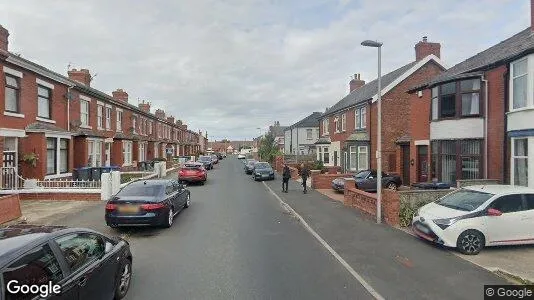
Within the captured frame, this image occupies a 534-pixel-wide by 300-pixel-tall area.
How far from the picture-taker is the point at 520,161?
12867mm

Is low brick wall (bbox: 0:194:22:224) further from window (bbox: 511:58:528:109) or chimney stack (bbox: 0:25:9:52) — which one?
window (bbox: 511:58:528:109)

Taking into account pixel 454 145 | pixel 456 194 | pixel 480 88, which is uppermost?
pixel 480 88

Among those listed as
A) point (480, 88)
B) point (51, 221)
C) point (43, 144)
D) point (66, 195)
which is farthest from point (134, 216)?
point (480, 88)

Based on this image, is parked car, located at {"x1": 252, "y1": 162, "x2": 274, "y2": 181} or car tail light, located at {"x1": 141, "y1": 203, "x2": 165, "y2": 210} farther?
parked car, located at {"x1": 252, "y1": 162, "x2": 274, "y2": 181}

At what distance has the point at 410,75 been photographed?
27.3m

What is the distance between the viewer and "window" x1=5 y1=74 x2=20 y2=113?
16531mm

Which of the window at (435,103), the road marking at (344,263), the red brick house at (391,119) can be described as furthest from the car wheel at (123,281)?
the red brick house at (391,119)

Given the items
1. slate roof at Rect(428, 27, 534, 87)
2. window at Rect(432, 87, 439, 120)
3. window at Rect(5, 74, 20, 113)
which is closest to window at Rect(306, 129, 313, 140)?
slate roof at Rect(428, 27, 534, 87)

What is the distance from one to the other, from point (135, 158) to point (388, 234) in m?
29.7

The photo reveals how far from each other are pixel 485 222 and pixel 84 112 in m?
24.2

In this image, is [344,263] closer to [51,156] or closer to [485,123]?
[485,123]

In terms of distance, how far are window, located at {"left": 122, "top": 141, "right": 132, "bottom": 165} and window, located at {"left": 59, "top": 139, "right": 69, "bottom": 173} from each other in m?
10.4

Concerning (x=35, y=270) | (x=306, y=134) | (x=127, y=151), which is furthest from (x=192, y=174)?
(x=306, y=134)

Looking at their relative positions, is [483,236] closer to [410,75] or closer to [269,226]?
[269,226]
